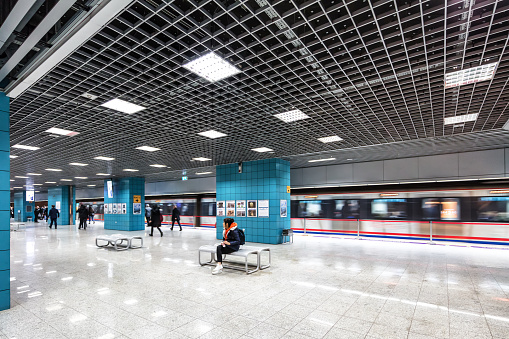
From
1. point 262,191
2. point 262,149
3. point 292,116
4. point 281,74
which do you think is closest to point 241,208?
point 262,191

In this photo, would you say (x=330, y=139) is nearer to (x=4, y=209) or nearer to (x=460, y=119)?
(x=460, y=119)

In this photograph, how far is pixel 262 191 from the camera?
1160cm

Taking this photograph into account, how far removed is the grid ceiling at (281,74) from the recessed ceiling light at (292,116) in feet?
0.49

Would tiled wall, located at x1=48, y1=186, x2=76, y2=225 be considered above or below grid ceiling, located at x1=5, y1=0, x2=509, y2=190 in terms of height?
below

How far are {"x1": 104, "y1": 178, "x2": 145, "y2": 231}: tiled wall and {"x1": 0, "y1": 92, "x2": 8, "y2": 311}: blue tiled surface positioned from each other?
45.7ft

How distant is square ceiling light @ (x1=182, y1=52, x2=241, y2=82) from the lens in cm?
370

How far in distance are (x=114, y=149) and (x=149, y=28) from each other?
716 centimetres

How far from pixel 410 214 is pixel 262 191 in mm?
6294

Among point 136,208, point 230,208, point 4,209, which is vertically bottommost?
point 136,208

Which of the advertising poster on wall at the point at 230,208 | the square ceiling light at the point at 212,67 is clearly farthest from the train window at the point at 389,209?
the square ceiling light at the point at 212,67

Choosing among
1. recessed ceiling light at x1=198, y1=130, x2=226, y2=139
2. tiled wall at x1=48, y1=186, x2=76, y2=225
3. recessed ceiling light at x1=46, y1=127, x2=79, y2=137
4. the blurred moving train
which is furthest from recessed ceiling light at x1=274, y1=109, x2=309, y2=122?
tiled wall at x1=48, y1=186, x2=76, y2=225

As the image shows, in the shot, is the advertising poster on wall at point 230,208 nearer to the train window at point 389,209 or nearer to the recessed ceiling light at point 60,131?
the train window at point 389,209

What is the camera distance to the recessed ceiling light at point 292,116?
19.0 feet

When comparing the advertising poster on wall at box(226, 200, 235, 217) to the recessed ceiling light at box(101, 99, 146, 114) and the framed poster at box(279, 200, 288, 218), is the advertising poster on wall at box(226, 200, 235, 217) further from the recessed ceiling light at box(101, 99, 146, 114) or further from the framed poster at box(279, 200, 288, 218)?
the recessed ceiling light at box(101, 99, 146, 114)
